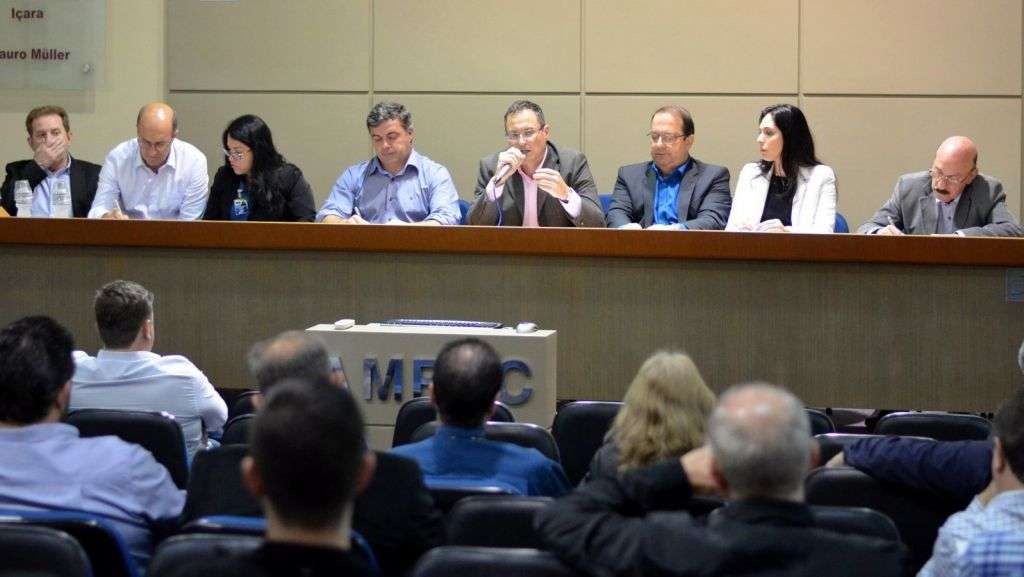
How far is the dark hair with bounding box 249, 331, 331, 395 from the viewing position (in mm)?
2938

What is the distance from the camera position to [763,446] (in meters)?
1.89

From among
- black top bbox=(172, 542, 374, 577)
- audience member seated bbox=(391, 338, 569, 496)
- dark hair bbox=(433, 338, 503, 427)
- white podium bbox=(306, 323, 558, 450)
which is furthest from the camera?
white podium bbox=(306, 323, 558, 450)

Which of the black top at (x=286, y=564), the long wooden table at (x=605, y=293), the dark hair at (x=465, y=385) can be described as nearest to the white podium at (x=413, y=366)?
the long wooden table at (x=605, y=293)

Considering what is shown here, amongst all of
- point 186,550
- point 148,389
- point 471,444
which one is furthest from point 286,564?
point 148,389

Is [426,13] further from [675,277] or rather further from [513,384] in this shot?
[513,384]

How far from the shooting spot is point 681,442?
8.14ft

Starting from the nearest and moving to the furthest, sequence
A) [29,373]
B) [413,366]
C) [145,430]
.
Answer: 1. [29,373]
2. [145,430]
3. [413,366]

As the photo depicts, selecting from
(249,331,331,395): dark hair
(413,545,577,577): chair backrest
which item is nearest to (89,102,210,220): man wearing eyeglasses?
(249,331,331,395): dark hair

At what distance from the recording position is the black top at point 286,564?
A: 5.54 feet

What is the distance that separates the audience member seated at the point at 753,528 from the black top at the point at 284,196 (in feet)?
13.1

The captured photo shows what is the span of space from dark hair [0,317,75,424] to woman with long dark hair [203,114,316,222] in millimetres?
3044

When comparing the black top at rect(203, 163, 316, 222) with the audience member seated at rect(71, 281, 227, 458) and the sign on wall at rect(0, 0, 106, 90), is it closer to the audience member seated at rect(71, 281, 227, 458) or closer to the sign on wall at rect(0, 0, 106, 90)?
the sign on wall at rect(0, 0, 106, 90)

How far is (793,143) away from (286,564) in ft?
14.0

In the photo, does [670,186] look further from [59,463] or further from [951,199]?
[59,463]
